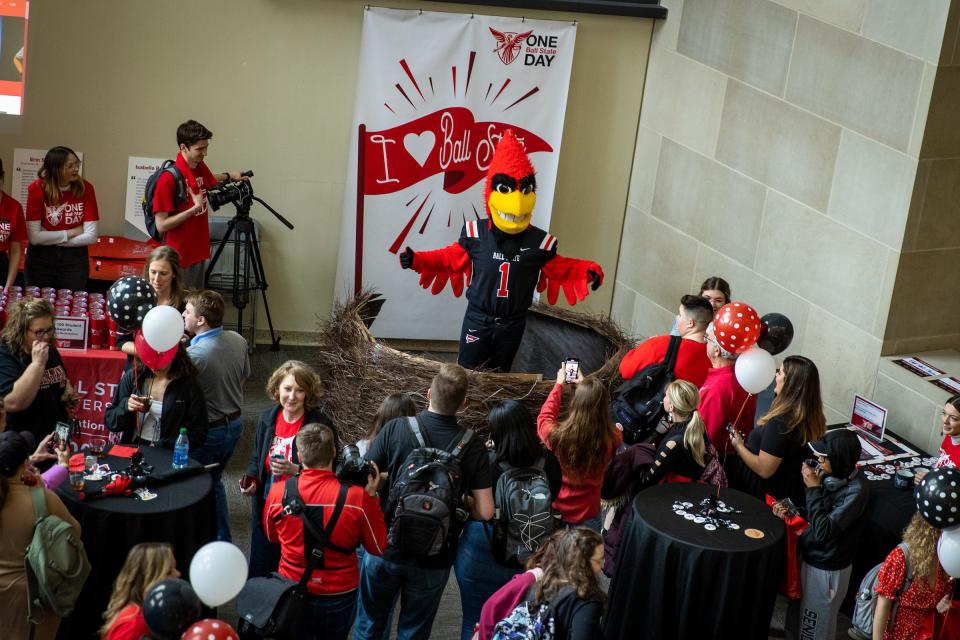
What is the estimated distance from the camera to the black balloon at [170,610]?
2867mm

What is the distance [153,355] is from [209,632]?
→ 1.80 m

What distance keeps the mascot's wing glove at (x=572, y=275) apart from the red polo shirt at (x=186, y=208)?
1.99 m

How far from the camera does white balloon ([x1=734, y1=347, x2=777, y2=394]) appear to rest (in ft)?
15.3

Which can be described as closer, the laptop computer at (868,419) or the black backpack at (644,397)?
the black backpack at (644,397)

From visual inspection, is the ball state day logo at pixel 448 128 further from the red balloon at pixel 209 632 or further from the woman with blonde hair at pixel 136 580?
the red balloon at pixel 209 632

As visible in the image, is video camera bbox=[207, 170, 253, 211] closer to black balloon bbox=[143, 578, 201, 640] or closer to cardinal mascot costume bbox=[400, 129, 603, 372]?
cardinal mascot costume bbox=[400, 129, 603, 372]

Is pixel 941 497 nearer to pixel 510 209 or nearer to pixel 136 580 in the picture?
pixel 136 580

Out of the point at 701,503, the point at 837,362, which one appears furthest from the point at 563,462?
the point at 837,362

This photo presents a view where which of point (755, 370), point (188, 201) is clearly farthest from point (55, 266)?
point (755, 370)

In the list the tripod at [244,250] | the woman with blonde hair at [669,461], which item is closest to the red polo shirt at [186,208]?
the tripod at [244,250]

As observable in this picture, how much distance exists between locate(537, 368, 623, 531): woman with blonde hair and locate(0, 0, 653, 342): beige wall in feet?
12.4

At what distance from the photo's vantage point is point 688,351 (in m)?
5.21

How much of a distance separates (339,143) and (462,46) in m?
1.06

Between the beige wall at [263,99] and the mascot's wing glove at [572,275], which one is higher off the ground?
the beige wall at [263,99]
